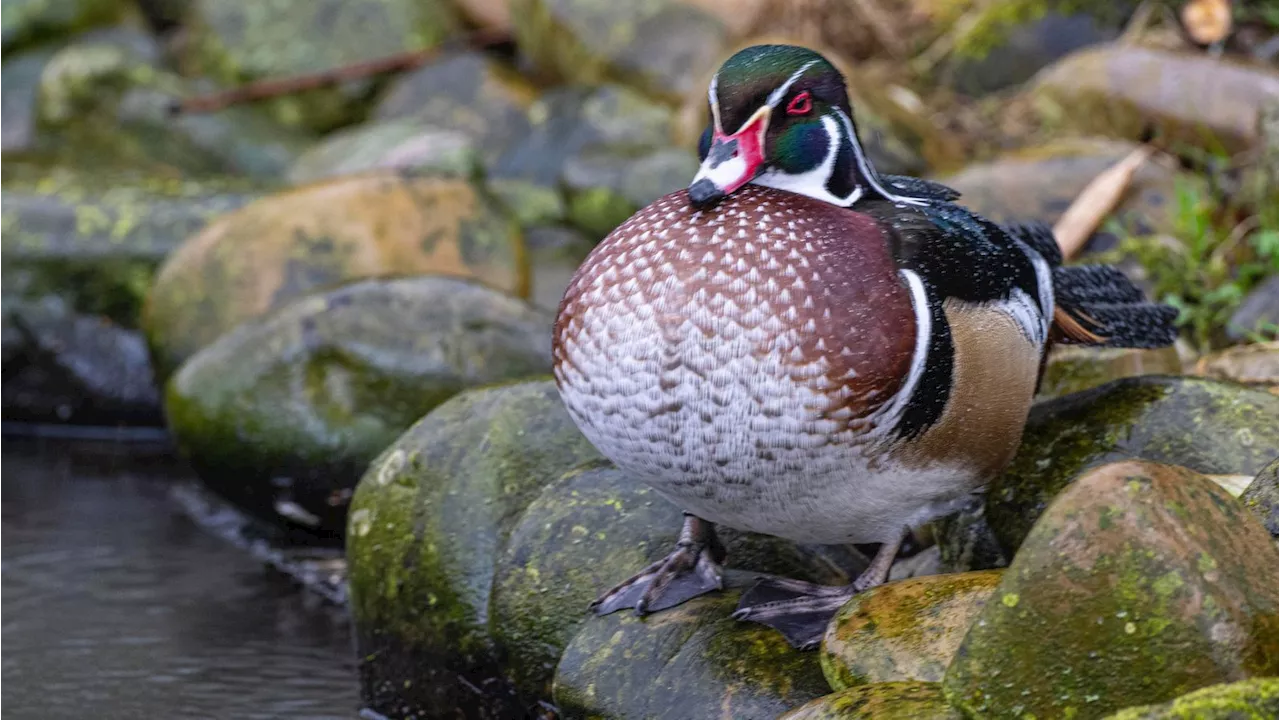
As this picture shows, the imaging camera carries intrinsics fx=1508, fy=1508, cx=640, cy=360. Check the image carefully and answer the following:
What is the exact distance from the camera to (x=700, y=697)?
10.4 ft

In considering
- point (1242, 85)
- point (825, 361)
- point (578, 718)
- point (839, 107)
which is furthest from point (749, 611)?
point (1242, 85)

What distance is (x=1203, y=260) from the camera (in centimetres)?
586

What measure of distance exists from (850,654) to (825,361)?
58 cm

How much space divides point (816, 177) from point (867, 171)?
0.54 ft

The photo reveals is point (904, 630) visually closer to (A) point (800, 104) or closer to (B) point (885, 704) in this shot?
(B) point (885, 704)

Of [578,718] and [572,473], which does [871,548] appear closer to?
[572,473]

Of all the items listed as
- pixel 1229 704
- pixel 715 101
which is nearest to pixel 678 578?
pixel 715 101

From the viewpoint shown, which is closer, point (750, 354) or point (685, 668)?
point (750, 354)

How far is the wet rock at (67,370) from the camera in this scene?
6.90 metres

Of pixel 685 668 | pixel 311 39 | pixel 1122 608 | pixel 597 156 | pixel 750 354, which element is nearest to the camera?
pixel 1122 608

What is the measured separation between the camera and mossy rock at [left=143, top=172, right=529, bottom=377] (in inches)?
245

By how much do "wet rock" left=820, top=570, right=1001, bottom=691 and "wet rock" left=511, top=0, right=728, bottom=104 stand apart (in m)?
6.51

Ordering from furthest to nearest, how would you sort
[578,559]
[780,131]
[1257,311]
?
1. [1257,311]
2. [578,559]
3. [780,131]

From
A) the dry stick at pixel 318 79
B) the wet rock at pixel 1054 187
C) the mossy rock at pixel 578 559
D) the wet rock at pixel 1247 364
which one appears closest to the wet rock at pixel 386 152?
the dry stick at pixel 318 79
